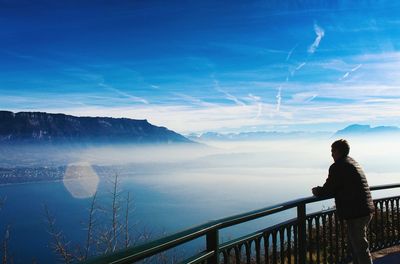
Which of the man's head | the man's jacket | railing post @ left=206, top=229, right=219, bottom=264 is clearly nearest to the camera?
railing post @ left=206, top=229, right=219, bottom=264

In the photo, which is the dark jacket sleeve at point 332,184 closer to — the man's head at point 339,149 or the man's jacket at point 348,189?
the man's jacket at point 348,189

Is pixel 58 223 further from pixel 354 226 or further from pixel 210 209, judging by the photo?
pixel 354 226

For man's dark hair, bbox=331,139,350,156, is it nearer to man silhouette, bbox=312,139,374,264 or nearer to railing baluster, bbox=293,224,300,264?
man silhouette, bbox=312,139,374,264

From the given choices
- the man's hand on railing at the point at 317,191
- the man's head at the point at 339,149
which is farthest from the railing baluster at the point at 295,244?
the man's head at the point at 339,149

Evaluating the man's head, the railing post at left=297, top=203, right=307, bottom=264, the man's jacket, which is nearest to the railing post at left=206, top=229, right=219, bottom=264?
the railing post at left=297, top=203, right=307, bottom=264

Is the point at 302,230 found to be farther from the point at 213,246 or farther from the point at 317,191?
the point at 213,246

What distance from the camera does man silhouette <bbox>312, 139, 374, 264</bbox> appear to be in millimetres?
5168

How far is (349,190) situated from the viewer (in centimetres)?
519

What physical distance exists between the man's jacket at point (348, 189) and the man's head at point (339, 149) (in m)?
0.07

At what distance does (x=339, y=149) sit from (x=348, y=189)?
1.58 ft

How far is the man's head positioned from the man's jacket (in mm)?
65

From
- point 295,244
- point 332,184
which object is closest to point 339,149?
point 332,184

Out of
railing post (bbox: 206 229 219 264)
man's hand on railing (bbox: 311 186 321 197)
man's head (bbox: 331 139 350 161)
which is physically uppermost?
man's head (bbox: 331 139 350 161)

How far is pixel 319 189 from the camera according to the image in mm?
5246
